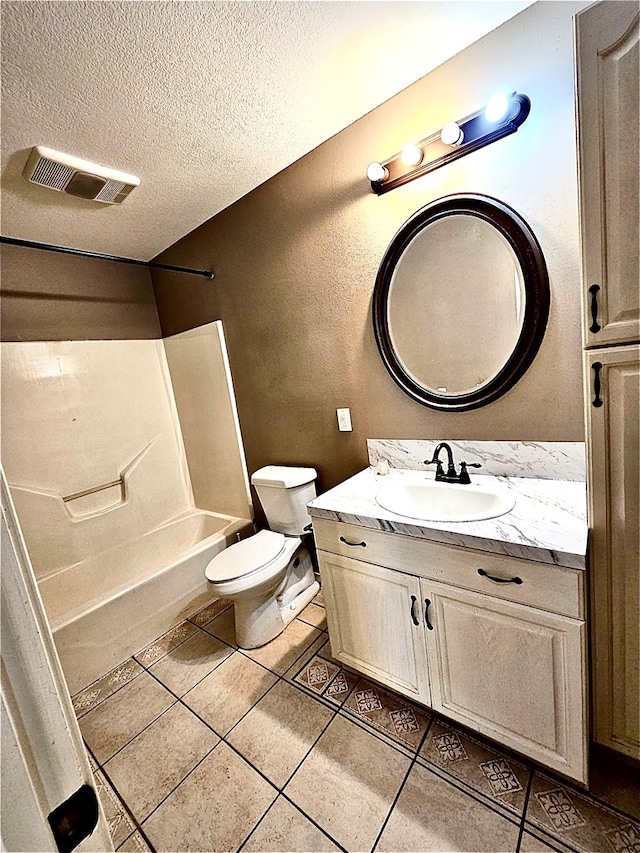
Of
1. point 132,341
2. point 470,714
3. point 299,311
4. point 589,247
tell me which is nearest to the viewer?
point 589,247

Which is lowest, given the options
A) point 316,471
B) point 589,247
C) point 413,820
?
point 413,820

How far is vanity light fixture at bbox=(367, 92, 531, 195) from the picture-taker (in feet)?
4.11

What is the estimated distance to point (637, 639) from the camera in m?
1.03

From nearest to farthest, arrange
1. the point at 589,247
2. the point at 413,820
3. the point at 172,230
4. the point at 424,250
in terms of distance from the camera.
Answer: the point at 589,247, the point at 413,820, the point at 424,250, the point at 172,230

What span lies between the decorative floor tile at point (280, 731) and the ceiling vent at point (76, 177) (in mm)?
2423

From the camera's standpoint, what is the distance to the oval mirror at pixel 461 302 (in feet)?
4.46

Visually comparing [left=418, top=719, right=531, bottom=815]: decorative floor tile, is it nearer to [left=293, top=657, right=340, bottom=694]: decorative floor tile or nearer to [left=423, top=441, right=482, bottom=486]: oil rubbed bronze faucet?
[left=293, top=657, right=340, bottom=694]: decorative floor tile

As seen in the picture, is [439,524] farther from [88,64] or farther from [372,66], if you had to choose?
[88,64]

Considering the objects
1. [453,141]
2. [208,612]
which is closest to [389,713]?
[208,612]

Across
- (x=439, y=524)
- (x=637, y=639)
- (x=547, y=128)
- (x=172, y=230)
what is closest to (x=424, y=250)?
(x=547, y=128)

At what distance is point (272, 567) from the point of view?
6.31ft

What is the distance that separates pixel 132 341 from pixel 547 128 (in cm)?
266

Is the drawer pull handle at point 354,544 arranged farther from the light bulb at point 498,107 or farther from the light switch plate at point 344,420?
the light bulb at point 498,107

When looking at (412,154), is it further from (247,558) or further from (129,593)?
(129,593)
